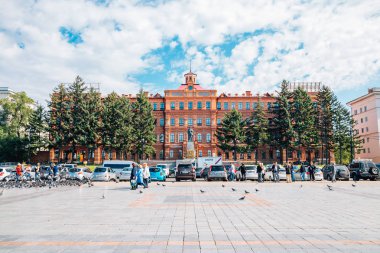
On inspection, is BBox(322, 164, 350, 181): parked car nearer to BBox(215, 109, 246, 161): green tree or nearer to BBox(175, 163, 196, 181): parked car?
BBox(175, 163, 196, 181): parked car

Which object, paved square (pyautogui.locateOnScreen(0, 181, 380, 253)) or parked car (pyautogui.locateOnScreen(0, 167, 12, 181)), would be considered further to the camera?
parked car (pyautogui.locateOnScreen(0, 167, 12, 181))

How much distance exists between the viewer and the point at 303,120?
6656 centimetres

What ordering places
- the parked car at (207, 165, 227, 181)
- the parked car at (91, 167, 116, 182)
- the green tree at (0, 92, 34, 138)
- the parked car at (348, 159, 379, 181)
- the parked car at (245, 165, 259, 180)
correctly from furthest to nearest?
the green tree at (0, 92, 34, 138) → the parked car at (245, 165, 259, 180) → the parked car at (348, 159, 379, 181) → the parked car at (91, 167, 116, 182) → the parked car at (207, 165, 227, 181)

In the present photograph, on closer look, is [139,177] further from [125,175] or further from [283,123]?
[283,123]

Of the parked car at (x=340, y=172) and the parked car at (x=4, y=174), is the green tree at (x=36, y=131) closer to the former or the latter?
the parked car at (x=4, y=174)

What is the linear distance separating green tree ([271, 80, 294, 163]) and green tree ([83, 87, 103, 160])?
37025mm

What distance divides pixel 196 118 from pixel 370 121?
45.1m

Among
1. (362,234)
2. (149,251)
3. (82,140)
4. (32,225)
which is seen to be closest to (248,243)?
(149,251)

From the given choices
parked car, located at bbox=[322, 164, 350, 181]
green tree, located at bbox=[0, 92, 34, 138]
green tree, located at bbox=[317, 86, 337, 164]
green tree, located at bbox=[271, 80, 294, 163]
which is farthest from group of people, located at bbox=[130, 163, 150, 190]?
green tree, located at bbox=[0, 92, 34, 138]

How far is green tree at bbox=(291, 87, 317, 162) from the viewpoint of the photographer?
65.4 meters

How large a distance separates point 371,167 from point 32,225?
34.9 meters

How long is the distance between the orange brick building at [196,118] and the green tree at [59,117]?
1537cm

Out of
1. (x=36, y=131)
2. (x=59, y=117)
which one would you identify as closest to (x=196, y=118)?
(x=59, y=117)

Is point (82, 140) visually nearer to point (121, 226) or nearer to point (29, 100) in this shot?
point (29, 100)
